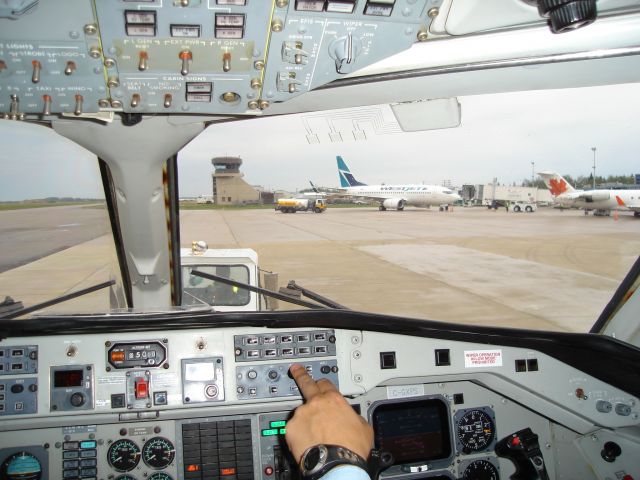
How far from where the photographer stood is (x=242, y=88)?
161 centimetres

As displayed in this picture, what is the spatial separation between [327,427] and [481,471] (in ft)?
5.41

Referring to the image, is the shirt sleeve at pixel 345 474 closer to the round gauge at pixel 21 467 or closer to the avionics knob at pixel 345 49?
the avionics knob at pixel 345 49

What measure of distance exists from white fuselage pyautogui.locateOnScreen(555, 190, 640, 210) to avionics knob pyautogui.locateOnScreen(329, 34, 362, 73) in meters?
1.77

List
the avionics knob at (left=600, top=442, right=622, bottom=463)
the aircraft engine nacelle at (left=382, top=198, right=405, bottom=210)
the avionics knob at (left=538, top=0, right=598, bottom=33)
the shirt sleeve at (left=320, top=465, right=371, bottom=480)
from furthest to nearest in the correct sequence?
the aircraft engine nacelle at (left=382, top=198, right=405, bottom=210) < the avionics knob at (left=600, top=442, right=622, bottom=463) < the avionics knob at (left=538, top=0, right=598, bottom=33) < the shirt sleeve at (left=320, top=465, right=371, bottom=480)

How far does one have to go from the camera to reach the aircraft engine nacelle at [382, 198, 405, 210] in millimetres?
3240

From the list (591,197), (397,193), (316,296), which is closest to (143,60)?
(316,296)

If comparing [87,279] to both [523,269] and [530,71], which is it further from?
[523,269]

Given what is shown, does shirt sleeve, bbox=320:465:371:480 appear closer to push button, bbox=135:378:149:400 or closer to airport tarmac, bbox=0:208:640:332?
push button, bbox=135:378:149:400

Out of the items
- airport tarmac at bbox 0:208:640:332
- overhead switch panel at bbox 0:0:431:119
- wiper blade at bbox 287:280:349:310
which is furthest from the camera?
airport tarmac at bbox 0:208:640:332

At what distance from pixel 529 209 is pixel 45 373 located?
8.87ft

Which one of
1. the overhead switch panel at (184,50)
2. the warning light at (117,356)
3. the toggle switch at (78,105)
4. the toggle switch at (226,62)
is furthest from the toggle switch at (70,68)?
the warning light at (117,356)

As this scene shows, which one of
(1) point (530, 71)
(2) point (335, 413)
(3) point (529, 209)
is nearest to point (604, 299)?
(3) point (529, 209)

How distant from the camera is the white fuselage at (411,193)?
2.90 meters

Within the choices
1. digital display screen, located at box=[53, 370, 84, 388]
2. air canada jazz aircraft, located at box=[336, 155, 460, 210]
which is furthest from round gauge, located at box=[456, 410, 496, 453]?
digital display screen, located at box=[53, 370, 84, 388]
